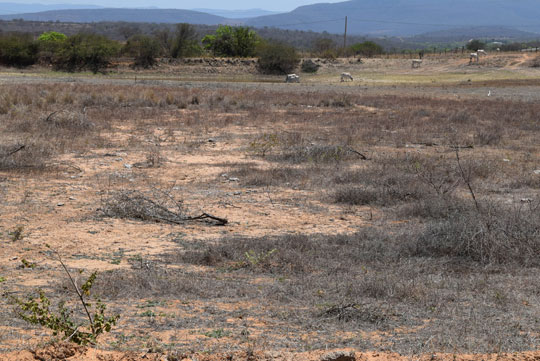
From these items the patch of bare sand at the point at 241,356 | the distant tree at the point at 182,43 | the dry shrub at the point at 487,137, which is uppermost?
the distant tree at the point at 182,43

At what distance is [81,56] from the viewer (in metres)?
53.7

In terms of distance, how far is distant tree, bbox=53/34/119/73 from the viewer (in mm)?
53750

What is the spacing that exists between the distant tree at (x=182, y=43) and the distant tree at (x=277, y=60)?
1011cm

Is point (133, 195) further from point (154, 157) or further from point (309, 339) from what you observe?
point (309, 339)

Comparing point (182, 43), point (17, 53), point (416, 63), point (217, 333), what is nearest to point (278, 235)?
point (217, 333)

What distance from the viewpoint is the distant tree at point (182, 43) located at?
213 ft

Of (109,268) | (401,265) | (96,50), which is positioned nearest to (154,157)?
(109,268)

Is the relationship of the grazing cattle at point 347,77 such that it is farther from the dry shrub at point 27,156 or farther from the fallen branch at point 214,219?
the fallen branch at point 214,219

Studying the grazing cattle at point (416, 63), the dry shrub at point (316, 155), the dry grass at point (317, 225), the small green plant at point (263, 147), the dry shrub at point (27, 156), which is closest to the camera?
the dry grass at point (317, 225)

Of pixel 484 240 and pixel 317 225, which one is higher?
pixel 484 240

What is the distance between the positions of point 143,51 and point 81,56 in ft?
21.9

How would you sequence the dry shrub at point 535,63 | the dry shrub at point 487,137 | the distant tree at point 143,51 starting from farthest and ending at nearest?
the distant tree at point 143,51
the dry shrub at point 535,63
the dry shrub at point 487,137

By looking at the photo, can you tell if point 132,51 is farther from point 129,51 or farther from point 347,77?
point 347,77

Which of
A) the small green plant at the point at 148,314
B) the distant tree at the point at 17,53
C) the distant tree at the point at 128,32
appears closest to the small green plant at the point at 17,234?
the small green plant at the point at 148,314
